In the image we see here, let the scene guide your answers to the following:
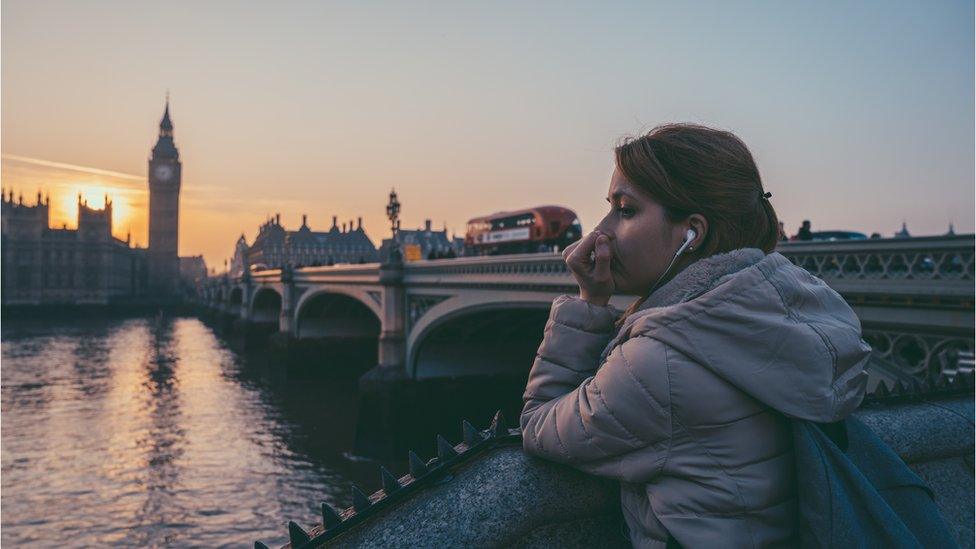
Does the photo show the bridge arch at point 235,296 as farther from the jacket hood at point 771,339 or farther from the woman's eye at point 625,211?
the jacket hood at point 771,339

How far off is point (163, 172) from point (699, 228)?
130473 millimetres

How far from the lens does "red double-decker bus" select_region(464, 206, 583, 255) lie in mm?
24375

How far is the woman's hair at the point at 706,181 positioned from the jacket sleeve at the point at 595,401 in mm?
299

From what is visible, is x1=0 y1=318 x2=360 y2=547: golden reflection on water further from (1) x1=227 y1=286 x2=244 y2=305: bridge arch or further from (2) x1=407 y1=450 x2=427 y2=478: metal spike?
(1) x1=227 y1=286 x2=244 y2=305: bridge arch

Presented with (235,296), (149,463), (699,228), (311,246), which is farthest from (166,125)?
(699,228)

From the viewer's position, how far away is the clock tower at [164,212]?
4323 inches

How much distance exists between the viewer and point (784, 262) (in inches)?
59.1

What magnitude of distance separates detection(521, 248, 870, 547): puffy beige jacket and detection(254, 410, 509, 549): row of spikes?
0.47m

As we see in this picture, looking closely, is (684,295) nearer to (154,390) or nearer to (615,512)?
(615,512)

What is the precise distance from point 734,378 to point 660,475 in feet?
0.84

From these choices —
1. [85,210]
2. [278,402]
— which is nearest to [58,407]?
[278,402]

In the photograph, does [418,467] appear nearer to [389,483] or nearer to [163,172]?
[389,483]

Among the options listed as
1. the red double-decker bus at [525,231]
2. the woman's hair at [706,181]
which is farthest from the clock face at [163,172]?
the woman's hair at [706,181]

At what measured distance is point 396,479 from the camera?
6.25 ft
